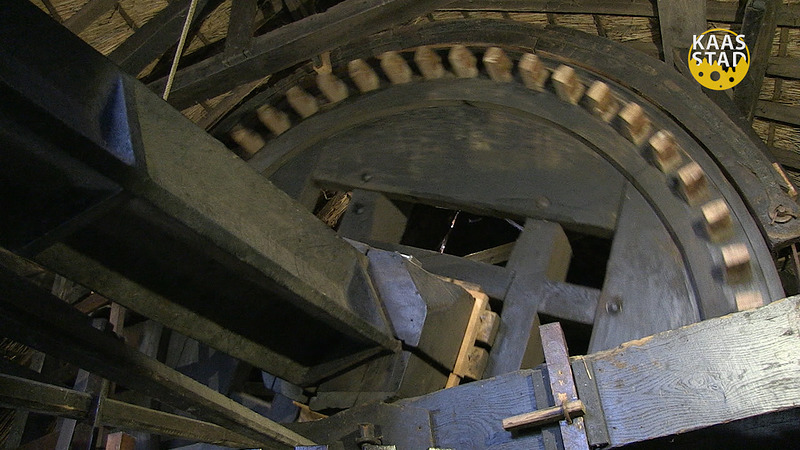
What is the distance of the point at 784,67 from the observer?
355 cm

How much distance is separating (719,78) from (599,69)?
522mm

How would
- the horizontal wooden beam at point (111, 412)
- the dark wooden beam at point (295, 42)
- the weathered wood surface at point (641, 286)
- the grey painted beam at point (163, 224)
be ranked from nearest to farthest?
the grey painted beam at point (163, 224), the horizontal wooden beam at point (111, 412), the weathered wood surface at point (641, 286), the dark wooden beam at point (295, 42)

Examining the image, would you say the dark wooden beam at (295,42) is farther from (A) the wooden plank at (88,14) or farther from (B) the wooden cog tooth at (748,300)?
(B) the wooden cog tooth at (748,300)

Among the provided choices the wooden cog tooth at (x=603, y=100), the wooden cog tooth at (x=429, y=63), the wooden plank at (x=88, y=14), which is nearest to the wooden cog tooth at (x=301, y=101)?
the wooden cog tooth at (x=429, y=63)

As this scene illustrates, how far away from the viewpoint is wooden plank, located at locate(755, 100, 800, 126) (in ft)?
12.2

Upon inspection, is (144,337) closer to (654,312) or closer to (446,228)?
(446,228)

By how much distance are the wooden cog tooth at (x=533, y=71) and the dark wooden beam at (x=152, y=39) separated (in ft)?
5.32

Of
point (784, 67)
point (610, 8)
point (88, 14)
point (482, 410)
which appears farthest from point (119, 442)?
point (784, 67)

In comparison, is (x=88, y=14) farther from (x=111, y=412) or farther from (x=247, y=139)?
(x=111, y=412)

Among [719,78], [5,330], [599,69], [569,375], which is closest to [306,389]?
[569,375]

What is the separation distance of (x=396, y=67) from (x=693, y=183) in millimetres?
1512

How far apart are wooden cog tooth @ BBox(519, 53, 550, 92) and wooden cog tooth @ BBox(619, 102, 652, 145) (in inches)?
15.9

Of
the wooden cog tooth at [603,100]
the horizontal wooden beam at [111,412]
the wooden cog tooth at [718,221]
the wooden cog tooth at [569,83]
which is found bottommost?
the horizontal wooden beam at [111,412]

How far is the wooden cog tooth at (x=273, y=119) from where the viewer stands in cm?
377
